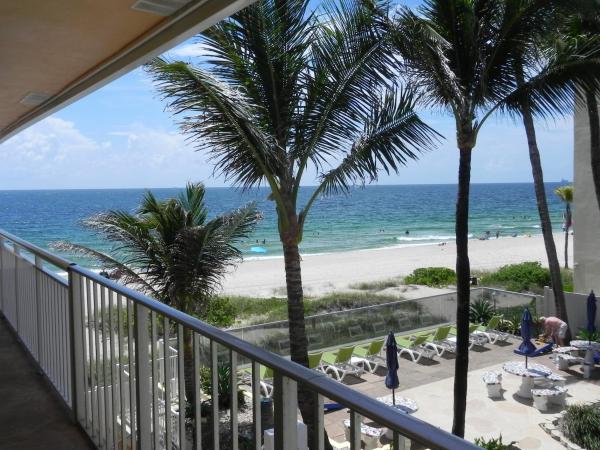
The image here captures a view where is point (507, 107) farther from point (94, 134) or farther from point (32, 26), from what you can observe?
point (94, 134)

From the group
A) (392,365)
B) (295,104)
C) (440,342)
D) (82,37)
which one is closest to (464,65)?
(295,104)

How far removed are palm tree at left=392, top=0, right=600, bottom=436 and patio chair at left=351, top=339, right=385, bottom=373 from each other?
5.05m

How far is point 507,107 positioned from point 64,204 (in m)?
89.8

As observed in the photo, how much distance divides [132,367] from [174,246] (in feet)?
23.8

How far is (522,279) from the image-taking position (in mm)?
25391

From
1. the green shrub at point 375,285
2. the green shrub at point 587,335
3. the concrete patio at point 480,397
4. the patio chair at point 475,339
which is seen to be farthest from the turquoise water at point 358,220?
the concrete patio at point 480,397

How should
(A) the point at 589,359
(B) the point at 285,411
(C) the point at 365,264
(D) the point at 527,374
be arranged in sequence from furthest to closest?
(C) the point at 365,264 → (A) the point at 589,359 → (D) the point at 527,374 → (B) the point at 285,411

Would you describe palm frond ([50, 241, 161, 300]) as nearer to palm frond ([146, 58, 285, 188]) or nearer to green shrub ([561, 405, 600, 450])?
palm frond ([146, 58, 285, 188])

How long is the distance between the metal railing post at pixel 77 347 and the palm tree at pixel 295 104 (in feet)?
13.1

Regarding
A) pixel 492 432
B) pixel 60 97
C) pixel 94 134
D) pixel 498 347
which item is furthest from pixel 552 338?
pixel 94 134

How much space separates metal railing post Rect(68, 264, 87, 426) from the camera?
114 inches

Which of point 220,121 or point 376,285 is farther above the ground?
point 220,121

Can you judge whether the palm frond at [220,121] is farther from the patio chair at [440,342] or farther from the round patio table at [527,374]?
the patio chair at [440,342]

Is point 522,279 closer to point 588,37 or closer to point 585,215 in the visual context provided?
point 585,215
